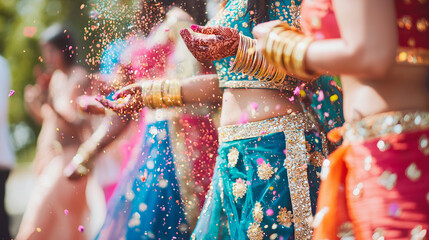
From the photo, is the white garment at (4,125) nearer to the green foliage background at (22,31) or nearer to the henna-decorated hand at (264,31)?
the green foliage background at (22,31)

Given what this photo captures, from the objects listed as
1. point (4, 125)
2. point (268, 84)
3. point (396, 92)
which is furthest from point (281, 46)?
point (4, 125)

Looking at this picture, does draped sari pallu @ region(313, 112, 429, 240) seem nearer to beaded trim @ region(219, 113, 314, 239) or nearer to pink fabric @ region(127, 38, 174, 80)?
beaded trim @ region(219, 113, 314, 239)

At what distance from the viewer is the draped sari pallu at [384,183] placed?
0.98 meters

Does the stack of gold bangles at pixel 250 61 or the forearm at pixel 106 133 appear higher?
the stack of gold bangles at pixel 250 61

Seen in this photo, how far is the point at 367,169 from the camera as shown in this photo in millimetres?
1019

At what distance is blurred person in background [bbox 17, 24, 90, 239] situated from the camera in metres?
3.40

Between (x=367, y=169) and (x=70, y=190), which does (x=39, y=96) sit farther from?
(x=367, y=169)

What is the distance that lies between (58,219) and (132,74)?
1183mm

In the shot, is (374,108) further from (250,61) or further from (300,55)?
(250,61)

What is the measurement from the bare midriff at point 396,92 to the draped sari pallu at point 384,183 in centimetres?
2

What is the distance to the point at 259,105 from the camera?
1830 mm

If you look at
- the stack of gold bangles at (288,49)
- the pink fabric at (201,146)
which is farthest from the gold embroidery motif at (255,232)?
the pink fabric at (201,146)

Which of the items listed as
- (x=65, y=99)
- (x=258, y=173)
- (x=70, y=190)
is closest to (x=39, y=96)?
(x=65, y=99)

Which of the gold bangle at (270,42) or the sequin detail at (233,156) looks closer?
the gold bangle at (270,42)
